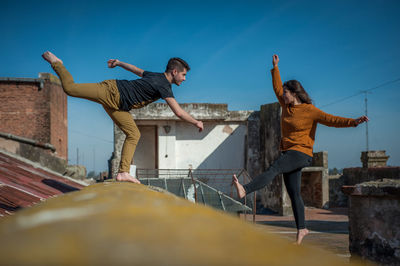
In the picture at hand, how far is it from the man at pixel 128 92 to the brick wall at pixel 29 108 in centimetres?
1152

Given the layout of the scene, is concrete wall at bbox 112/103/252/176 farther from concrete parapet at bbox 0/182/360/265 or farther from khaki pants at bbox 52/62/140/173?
concrete parapet at bbox 0/182/360/265

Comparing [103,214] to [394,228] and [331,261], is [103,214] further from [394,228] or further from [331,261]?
[394,228]

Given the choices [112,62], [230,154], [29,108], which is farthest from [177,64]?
[29,108]

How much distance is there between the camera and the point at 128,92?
3100 mm

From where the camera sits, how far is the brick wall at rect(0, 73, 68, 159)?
43.0 ft

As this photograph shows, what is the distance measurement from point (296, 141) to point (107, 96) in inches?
75.5

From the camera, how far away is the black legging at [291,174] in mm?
3094

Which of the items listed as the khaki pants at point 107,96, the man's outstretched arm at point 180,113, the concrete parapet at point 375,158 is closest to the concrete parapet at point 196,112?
the concrete parapet at point 375,158

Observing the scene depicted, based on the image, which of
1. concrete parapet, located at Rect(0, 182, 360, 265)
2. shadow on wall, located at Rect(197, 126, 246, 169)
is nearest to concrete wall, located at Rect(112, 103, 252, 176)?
shadow on wall, located at Rect(197, 126, 246, 169)

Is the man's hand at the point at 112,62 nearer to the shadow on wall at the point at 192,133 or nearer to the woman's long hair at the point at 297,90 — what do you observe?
the woman's long hair at the point at 297,90

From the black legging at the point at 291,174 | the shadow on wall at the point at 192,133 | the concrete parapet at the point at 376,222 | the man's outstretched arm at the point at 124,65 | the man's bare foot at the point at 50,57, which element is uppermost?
the man's outstretched arm at the point at 124,65

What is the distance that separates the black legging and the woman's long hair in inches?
24.2

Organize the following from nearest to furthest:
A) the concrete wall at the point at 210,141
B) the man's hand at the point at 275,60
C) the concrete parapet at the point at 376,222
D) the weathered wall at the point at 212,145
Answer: the concrete parapet at the point at 376,222, the man's hand at the point at 275,60, the concrete wall at the point at 210,141, the weathered wall at the point at 212,145

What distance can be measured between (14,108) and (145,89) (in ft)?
40.6
